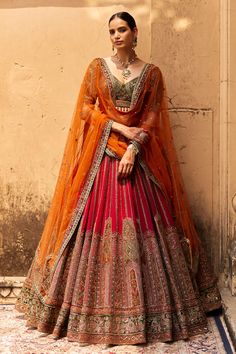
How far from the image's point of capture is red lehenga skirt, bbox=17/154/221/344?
2932 millimetres

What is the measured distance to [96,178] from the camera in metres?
3.23

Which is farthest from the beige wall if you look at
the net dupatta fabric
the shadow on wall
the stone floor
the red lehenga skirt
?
the stone floor

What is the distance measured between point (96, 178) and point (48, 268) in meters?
0.61

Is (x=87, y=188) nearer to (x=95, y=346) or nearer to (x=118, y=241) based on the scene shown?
(x=118, y=241)

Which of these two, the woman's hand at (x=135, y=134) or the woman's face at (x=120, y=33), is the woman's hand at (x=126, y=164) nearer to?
the woman's hand at (x=135, y=134)

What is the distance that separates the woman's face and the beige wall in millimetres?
486

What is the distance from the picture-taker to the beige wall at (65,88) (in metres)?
3.70

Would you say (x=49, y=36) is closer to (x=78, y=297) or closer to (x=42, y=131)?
(x=42, y=131)

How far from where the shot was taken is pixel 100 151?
3.27m

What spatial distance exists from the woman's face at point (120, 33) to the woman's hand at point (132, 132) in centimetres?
49

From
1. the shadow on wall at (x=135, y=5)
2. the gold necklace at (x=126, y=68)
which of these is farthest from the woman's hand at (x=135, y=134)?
the shadow on wall at (x=135, y=5)

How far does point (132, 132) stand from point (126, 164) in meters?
Result: 0.20

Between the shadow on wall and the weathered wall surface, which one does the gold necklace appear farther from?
the shadow on wall

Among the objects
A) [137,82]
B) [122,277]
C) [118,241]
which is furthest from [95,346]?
[137,82]
